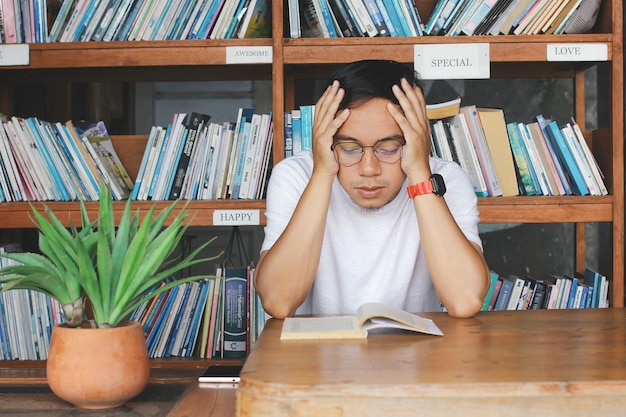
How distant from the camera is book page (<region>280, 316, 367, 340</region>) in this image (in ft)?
4.29

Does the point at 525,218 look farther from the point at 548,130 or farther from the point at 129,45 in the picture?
the point at 129,45

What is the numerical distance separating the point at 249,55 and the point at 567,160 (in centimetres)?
100

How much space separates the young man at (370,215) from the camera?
169 cm

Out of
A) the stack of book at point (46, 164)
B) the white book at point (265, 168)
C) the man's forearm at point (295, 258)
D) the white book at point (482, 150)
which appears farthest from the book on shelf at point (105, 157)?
the white book at point (482, 150)

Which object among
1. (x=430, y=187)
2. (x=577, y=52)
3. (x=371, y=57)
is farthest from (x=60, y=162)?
(x=577, y=52)

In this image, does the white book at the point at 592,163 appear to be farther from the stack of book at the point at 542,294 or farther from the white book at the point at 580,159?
the stack of book at the point at 542,294

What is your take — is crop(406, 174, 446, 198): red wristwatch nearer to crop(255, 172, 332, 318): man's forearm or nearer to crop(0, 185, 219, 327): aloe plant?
crop(255, 172, 332, 318): man's forearm

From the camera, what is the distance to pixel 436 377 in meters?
1.03

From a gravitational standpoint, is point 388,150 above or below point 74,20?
below

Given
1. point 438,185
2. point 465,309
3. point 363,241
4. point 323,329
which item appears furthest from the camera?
point 363,241

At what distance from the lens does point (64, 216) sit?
2.32 m

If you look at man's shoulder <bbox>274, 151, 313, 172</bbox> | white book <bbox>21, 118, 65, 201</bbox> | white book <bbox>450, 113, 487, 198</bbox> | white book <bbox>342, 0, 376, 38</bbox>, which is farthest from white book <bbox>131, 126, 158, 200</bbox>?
white book <bbox>450, 113, 487, 198</bbox>

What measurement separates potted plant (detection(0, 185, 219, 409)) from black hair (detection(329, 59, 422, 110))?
2.23ft

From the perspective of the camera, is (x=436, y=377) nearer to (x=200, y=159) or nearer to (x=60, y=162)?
(x=200, y=159)
